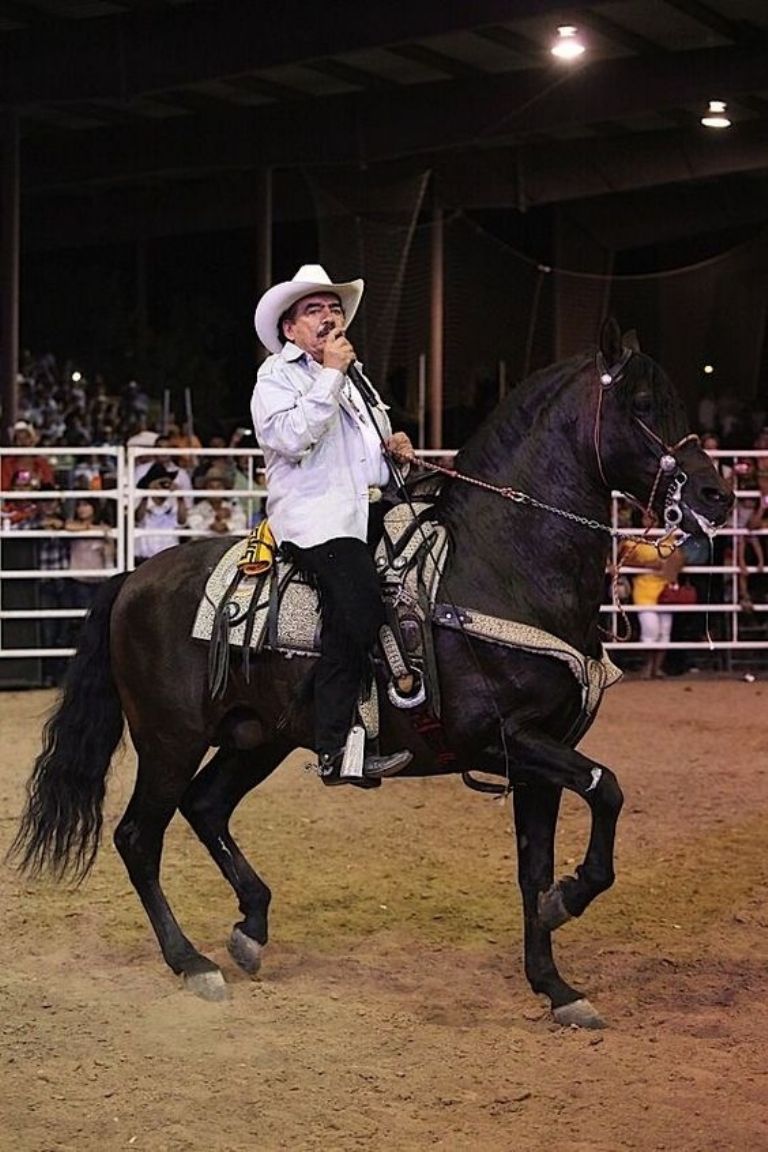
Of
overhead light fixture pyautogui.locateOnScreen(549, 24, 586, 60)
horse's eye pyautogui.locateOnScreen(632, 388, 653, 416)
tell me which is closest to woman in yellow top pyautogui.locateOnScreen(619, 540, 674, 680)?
overhead light fixture pyautogui.locateOnScreen(549, 24, 586, 60)

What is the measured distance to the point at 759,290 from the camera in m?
16.1

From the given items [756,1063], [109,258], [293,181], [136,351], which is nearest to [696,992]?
[756,1063]

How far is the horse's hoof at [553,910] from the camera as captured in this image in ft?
15.1

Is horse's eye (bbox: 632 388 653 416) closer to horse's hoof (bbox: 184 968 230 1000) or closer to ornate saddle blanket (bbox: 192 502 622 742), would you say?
ornate saddle blanket (bbox: 192 502 622 742)

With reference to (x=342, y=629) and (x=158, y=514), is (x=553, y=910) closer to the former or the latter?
(x=342, y=629)

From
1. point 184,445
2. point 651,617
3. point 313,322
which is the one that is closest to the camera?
point 313,322

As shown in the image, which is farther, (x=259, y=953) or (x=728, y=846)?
(x=728, y=846)

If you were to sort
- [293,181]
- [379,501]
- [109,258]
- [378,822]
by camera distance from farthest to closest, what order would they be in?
[109,258], [293,181], [378,822], [379,501]

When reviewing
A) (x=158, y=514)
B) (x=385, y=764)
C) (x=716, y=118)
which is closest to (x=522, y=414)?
(x=385, y=764)

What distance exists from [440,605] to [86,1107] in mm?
1668

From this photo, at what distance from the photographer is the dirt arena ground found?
3.76m

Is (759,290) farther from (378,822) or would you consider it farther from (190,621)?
(190,621)

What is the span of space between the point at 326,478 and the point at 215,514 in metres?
7.61

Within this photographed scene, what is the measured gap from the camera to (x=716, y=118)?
16.8 meters
